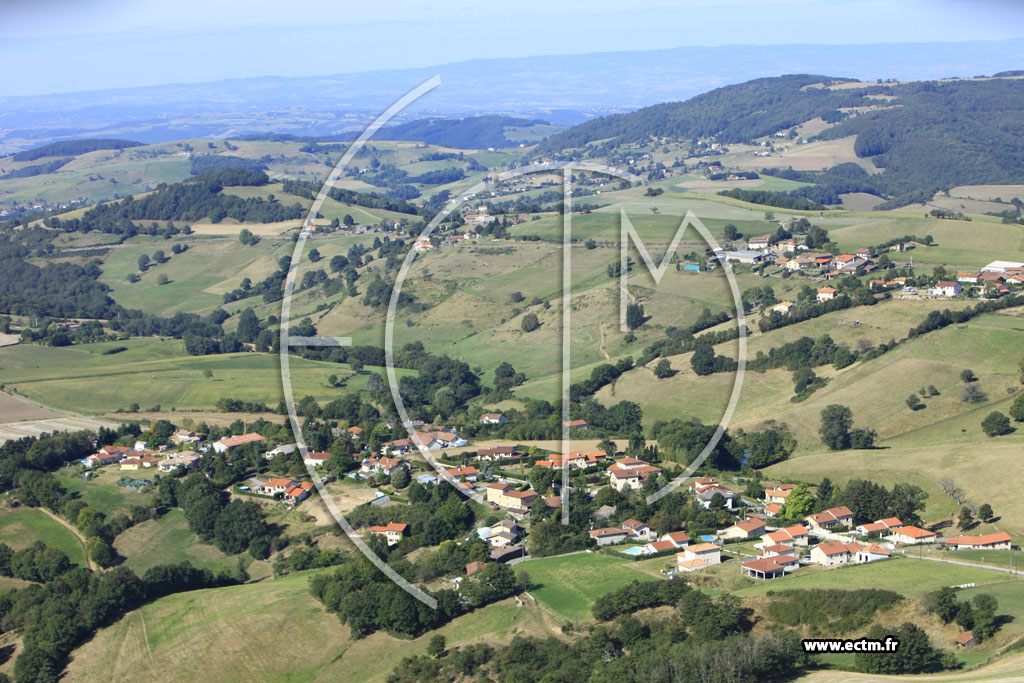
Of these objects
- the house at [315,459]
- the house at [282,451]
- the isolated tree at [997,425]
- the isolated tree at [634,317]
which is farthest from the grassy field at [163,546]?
the isolated tree at [634,317]

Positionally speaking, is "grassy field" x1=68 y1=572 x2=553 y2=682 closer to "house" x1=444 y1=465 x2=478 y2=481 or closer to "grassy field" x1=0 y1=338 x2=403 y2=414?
"house" x1=444 y1=465 x2=478 y2=481

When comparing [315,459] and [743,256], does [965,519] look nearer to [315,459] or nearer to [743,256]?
[315,459]

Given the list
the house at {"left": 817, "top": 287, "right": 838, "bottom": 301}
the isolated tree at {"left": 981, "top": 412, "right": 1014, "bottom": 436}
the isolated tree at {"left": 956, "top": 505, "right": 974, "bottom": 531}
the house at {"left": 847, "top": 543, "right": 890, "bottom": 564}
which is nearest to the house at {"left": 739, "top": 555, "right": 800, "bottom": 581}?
the house at {"left": 847, "top": 543, "right": 890, "bottom": 564}

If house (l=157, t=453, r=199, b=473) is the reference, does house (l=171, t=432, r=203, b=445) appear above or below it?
below

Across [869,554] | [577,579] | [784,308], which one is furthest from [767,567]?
[784,308]

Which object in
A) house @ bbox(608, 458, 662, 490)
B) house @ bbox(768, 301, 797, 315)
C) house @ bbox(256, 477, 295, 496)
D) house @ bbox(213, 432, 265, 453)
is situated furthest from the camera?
house @ bbox(768, 301, 797, 315)

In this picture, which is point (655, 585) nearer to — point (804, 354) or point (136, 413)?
point (804, 354)
